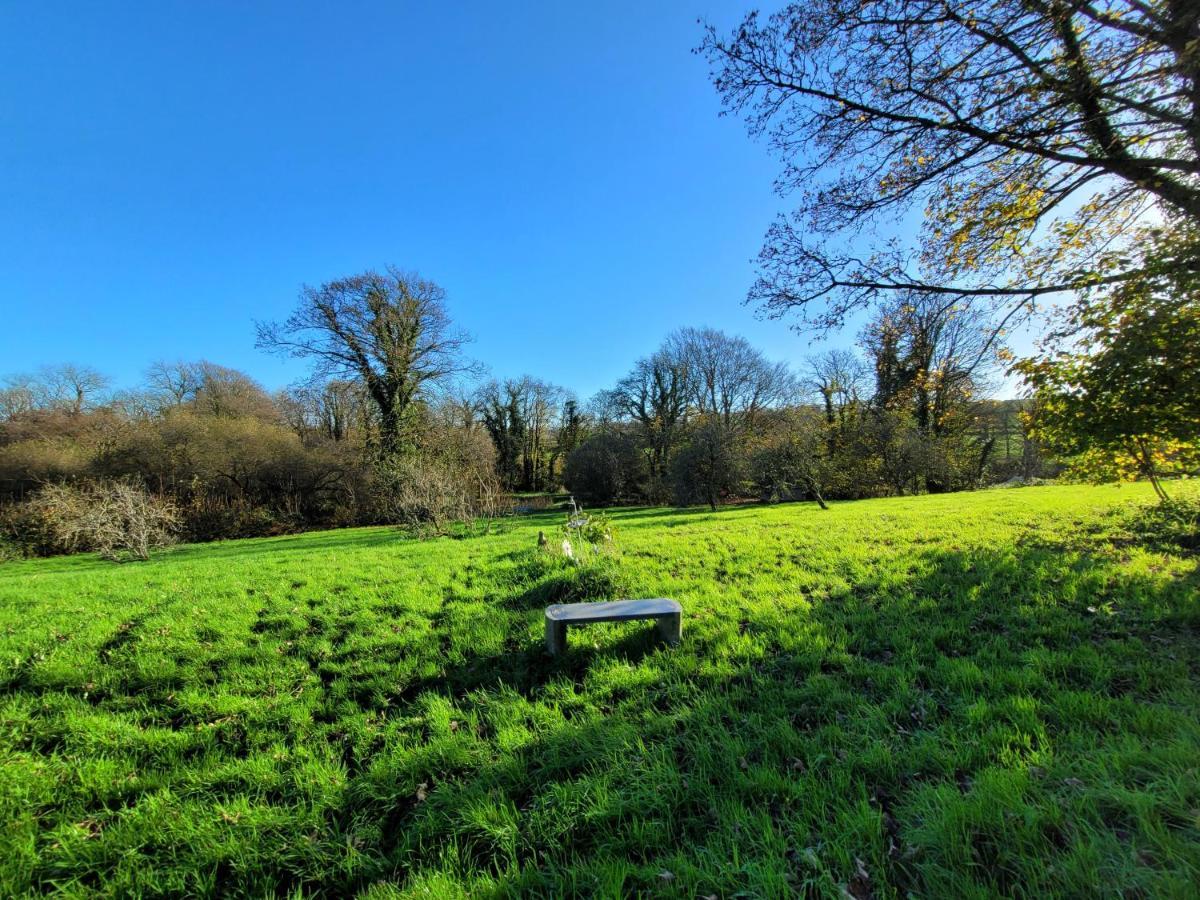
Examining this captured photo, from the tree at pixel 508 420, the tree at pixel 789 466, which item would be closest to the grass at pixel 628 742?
the tree at pixel 789 466

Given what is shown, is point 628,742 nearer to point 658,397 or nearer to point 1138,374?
point 1138,374

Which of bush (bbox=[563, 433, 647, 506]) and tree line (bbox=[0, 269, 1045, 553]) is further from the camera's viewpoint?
bush (bbox=[563, 433, 647, 506])

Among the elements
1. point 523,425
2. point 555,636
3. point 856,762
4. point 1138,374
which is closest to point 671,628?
point 555,636

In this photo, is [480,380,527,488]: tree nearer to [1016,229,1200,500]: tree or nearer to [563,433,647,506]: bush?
[563,433,647,506]: bush

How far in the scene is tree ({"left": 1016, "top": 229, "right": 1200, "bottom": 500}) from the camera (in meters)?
5.21

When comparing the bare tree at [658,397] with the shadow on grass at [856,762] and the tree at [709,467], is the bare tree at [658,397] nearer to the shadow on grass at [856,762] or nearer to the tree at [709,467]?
the tree at [709,467]

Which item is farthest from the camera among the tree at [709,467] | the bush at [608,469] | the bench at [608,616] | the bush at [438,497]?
the bush at [608,469]

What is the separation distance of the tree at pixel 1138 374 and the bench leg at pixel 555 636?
7403 mm

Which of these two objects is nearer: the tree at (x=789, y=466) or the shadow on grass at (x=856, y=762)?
the shadow on grass at (x=856, y=762)

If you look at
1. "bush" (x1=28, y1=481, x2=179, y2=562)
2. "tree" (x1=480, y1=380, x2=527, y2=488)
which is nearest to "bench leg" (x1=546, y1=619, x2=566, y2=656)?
"bush" (x1=28, y1=481, x2=179, y2=562)

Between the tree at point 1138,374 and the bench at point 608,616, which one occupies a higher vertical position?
the tree at point 1138,374

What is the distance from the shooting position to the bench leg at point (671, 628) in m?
4.08

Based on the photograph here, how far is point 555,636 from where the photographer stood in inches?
Result: 157

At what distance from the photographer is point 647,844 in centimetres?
213
